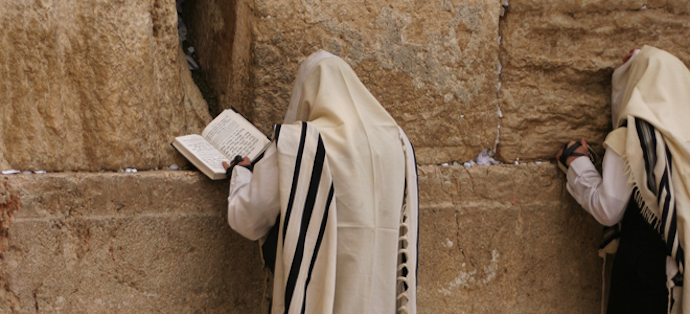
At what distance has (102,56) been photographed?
8.00ft

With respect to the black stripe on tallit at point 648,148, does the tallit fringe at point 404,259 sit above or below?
below

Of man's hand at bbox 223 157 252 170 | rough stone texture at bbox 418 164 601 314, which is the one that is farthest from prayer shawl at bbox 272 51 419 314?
rough stone texture at bbox 418 164 601 314

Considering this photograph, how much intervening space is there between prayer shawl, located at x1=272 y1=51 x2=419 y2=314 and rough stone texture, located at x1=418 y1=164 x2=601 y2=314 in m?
0.69

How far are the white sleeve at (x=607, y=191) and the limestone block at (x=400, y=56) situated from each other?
54cm

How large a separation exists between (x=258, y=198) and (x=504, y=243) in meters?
1.53

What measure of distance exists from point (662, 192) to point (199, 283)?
2.09 meters

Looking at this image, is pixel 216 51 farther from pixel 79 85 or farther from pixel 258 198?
pixel 258 198

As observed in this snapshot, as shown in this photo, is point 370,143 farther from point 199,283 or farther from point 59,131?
point 59,131

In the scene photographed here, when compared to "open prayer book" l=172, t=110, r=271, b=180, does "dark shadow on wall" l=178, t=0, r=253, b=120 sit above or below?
above

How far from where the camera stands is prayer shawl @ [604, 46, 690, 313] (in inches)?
103

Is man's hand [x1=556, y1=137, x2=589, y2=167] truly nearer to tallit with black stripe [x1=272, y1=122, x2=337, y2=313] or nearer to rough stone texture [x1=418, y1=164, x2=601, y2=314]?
rough stone texture [x1=418, y1=164, x2=601, y2=314]

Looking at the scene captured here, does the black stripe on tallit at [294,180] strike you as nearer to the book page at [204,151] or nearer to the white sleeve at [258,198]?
the white sleeve at [258,198]

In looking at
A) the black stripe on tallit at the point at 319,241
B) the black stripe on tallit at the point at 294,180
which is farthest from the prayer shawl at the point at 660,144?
the black stripe on tallit at the point at 294,180

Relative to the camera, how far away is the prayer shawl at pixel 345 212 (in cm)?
217
